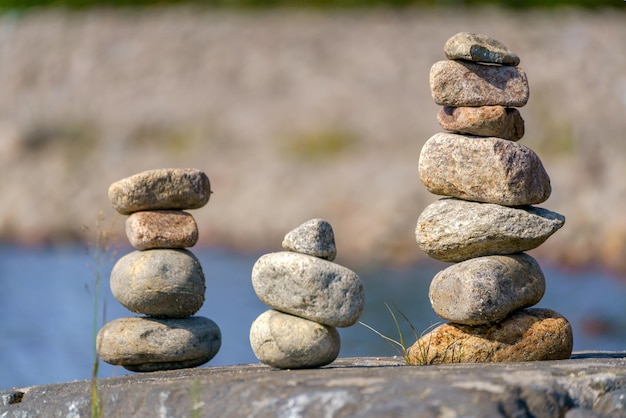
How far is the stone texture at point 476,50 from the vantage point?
779cm

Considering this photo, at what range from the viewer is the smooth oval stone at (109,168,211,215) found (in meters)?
8.45

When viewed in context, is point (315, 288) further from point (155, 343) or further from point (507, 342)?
point (155, 343)

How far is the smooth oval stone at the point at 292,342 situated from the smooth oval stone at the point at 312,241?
1.73 ft

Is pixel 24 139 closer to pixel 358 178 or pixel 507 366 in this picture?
pixel 358 178

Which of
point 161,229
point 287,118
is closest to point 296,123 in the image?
point 287,118

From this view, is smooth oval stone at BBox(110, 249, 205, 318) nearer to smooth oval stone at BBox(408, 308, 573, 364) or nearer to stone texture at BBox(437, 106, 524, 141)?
smooth oval stone at BBox(408, 308, 573, 364)

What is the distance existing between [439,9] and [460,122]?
20136mm

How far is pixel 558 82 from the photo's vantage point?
23.4 meters

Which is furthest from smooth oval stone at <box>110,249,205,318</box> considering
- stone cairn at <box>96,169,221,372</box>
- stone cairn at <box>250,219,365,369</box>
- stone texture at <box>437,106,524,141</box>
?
stone texture at <box>437,106,524,141</box>

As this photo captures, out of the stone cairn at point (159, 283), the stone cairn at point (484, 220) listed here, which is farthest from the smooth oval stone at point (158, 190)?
the stone cairn at point (484, 220)

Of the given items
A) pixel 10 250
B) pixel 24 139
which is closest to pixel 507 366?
pixel 10 250

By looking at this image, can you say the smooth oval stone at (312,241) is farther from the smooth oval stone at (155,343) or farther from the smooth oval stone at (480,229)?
the smooth oval stone at (155,343)

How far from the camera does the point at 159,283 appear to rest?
8344 mm

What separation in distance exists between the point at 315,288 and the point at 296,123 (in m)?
16.9
